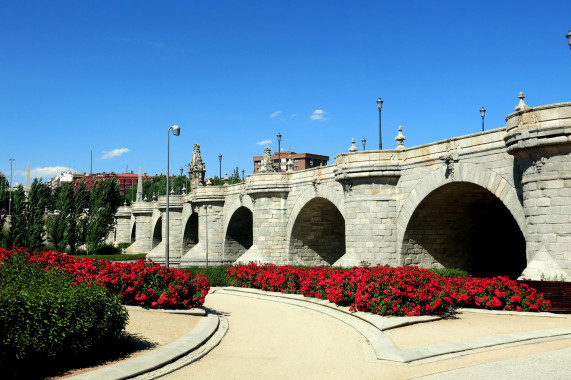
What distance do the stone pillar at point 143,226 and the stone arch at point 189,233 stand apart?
656 inches

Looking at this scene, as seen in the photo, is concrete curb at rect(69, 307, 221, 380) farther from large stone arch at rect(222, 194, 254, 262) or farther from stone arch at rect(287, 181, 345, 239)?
large stone arch at rect(222, 194, 254, 262)

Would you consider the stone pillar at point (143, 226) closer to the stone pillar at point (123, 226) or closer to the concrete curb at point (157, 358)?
the stone pillar at point (123, 226)

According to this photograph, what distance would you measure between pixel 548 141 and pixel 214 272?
682 inches

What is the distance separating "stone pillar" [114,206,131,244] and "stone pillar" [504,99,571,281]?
70.4 meters

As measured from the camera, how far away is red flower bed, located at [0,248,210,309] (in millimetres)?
14008

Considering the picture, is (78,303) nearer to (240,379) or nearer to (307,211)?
(240,379)

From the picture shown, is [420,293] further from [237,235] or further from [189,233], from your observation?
[189,233]

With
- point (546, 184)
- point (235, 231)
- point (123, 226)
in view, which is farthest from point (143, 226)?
point (546, 184)

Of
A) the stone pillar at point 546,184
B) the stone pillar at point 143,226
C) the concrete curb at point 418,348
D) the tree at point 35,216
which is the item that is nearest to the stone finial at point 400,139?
the stone pillar at point 546,184

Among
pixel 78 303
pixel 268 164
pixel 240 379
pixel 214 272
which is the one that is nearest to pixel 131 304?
pixel 78 303

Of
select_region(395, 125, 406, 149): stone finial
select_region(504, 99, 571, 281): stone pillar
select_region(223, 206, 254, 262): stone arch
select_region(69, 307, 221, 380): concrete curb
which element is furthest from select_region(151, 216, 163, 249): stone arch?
select_region(69, 307, 221, 380): concrete curb

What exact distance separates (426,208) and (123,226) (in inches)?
2541

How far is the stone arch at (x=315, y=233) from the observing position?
108ft

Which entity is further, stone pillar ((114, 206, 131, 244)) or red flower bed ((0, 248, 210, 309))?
stone pillar ((114, 206, 131, 244))
